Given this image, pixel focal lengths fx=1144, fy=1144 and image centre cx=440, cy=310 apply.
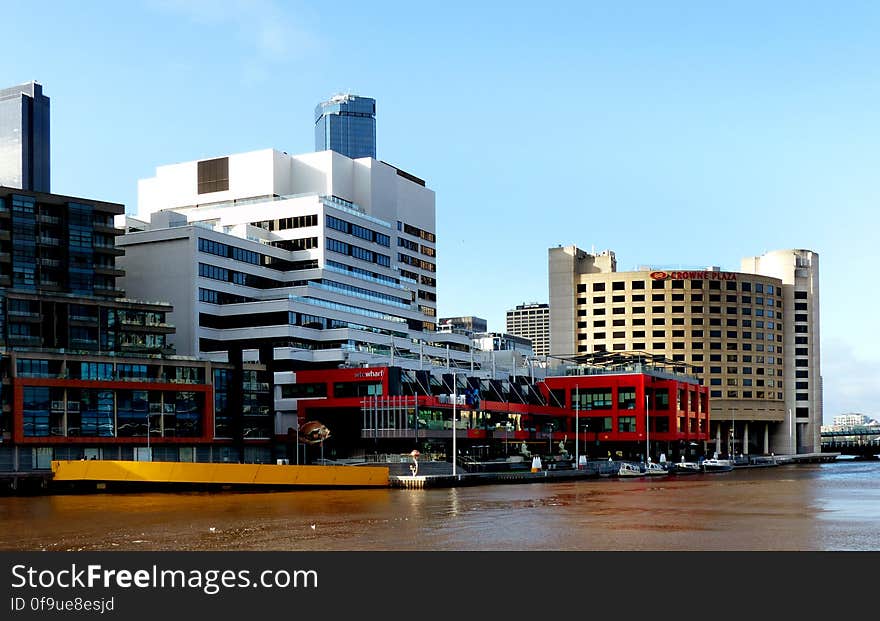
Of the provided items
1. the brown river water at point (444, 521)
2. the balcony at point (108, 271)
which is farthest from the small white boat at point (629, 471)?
the balcony at point (108, 271)

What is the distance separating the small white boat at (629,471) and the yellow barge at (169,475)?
61052 mm

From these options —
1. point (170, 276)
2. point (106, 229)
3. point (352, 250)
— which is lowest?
point (170, 276)

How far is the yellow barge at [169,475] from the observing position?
341 feet

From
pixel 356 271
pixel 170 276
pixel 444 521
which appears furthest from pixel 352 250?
pixel 444 521

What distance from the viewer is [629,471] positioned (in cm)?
15712

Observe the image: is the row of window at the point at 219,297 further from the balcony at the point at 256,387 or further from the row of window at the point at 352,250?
the balcony at the point at 256,387

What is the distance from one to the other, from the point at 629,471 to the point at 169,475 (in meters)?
73.6

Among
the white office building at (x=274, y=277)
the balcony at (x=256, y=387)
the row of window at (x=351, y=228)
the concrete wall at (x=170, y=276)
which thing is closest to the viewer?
the balcony at (x=256, y=387)

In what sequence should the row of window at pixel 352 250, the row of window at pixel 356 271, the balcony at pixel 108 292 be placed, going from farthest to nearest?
the row of window at pixel 352 250 < the row of window at pixel 356 271 < the balcony at pixel 108 292

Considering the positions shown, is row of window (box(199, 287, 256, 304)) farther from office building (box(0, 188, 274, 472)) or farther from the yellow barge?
the yellow barge

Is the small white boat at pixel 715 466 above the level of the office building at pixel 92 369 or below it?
below

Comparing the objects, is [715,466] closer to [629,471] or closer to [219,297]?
[629,471]
